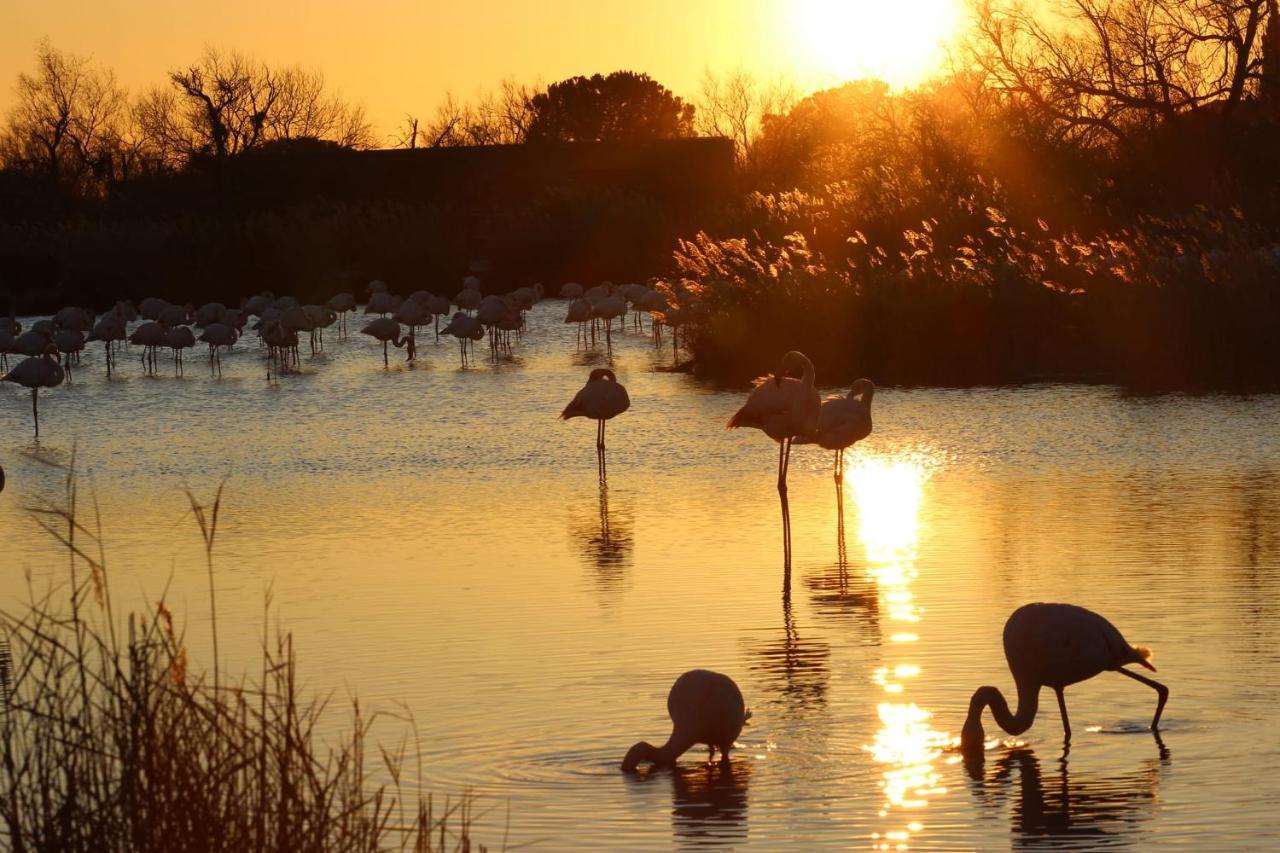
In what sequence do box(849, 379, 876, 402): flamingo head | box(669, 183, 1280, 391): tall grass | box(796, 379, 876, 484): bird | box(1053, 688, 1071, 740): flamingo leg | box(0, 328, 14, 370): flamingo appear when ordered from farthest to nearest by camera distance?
box(0, 328, 14, 370): flamingo → box(669, 183, 1280, 391): tall grass → box(849, 379, 876, 402): flamingo head → box(796, 379, 876, 484): bird → box(1053, 688, 1071, 740): flamingo leg

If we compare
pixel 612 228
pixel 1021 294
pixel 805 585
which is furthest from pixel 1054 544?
pixel 612 228

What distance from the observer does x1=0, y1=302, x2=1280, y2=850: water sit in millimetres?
6840

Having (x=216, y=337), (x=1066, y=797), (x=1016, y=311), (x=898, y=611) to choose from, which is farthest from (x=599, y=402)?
(x=216, y=337)

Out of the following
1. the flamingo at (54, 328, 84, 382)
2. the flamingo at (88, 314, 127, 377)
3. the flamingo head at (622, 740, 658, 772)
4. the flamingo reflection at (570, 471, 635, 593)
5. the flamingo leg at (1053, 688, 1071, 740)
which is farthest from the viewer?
the flamingo at (88, 314, 127, 377)

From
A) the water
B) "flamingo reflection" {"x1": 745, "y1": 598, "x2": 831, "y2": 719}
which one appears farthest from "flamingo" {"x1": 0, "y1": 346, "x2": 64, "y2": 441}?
"flamingo reflection" {"x1": 745, "y1": 598, "x2": 831, "y2": 719}

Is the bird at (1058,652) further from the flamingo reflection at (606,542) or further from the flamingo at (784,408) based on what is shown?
the flamingo at (784,408)

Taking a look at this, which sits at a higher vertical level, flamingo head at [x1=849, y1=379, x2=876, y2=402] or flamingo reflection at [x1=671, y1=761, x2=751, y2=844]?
flamingo head at [x1=849, y1=379, x2=876, y2=402]

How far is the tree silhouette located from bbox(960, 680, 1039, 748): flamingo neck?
89.1 m

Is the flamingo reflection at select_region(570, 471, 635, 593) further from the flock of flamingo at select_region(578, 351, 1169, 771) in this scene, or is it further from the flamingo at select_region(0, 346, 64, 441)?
the flamingo at select_region(0, 346, 64, 441)

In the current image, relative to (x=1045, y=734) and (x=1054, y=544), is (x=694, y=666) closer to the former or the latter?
(x=1045, y=734)

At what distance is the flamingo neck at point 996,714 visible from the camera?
7.14 meters

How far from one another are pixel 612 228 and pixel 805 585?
42414 millimetres

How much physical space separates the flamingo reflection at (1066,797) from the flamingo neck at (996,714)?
89mm

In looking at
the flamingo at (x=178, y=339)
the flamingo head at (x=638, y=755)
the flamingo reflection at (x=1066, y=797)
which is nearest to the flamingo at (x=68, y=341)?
the flamingo at (x=178, y=339)
